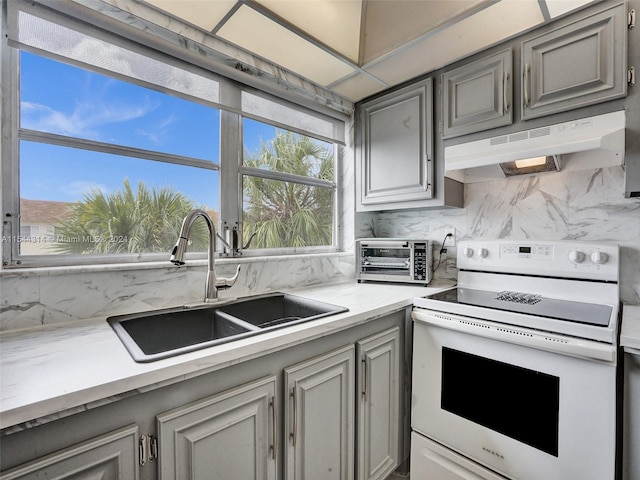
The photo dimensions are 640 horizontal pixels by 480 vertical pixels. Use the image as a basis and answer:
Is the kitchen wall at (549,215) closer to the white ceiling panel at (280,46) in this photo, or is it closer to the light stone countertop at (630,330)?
the light stone countertop at (630,330)

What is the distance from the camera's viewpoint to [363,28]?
1668mm

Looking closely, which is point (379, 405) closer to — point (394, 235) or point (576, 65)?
point (394, 235)

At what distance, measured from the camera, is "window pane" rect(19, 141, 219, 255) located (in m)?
1.15

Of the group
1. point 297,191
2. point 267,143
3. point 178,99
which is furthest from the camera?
point 297,191

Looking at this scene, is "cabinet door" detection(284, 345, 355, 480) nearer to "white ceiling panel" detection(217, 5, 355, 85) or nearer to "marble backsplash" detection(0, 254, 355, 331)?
"marble backsplash" detection(0, 254, 355, 331)

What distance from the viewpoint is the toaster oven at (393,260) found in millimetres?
1853

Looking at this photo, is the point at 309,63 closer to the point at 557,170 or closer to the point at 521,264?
the point at 557,170

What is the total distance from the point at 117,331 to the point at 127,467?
1.46 ft

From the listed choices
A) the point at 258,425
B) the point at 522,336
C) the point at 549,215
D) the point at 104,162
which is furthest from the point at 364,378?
the point at 104,162

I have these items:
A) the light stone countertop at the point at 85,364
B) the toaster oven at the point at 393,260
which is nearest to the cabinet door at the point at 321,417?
the light stone countertop at the point at 85,364

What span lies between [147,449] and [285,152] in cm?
171

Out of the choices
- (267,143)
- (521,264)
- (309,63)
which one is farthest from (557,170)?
(267,143)

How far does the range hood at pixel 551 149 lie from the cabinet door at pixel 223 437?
1410 millimetres

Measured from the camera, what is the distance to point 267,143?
1897mm
